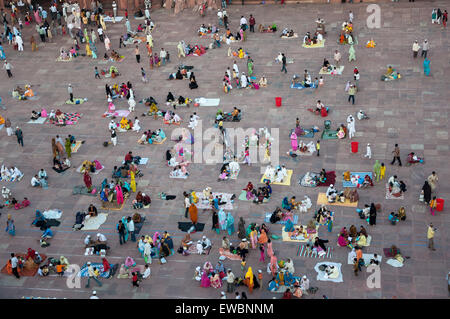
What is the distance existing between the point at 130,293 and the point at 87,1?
4171 centimetres

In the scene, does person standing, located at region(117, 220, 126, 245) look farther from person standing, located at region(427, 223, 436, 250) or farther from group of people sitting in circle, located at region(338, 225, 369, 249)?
person standing, located at region(427, 223, 436, 250)

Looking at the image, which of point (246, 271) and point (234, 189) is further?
point (234, 189)

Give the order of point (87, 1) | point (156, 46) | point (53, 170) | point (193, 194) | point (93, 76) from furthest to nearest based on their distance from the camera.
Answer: point (87, 1)
point (156, 46)
point (93, 76)
point (53, 170)
point (193, 194)

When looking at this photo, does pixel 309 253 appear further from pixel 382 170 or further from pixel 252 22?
pixel 252 22

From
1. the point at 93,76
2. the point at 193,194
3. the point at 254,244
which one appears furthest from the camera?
the point at 93,76

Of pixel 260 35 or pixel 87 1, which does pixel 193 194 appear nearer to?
pixel 260 35

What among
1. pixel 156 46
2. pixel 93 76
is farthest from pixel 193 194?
pixel 156 46

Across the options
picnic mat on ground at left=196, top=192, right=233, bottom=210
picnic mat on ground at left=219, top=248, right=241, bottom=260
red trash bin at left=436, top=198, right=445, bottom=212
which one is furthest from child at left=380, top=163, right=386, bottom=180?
picnic mat on ground at left=219, top=248, right=241, bottom=260

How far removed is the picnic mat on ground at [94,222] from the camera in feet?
117

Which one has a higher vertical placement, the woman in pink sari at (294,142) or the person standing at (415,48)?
the person standing at (415,48)

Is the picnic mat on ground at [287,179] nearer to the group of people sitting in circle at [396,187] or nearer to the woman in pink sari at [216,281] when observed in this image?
the group of people sitting in circle at [396,187]

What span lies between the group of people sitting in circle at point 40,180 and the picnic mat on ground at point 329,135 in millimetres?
17678

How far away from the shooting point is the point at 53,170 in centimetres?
4116

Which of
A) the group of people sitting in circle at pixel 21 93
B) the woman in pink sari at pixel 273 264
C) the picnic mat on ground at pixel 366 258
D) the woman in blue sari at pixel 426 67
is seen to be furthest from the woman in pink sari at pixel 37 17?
the picnic mat on ground at pixel 366 258
